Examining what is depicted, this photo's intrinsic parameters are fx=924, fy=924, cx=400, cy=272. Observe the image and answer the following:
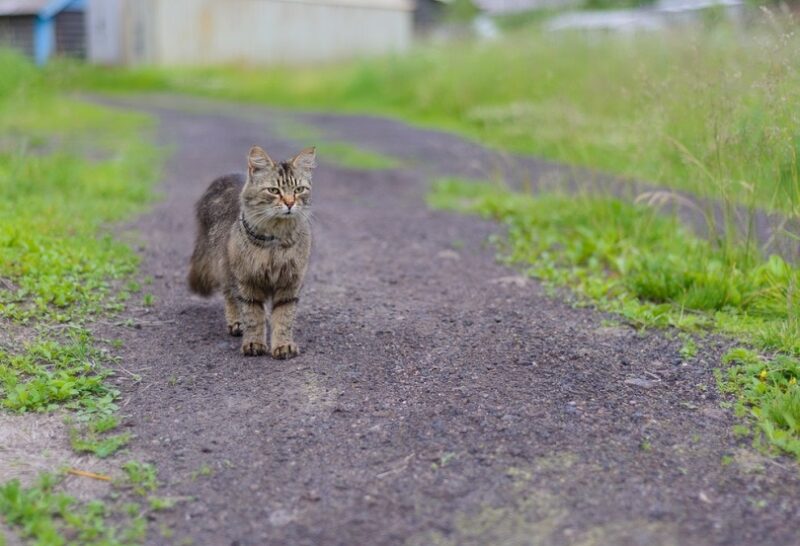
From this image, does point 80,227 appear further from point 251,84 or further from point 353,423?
point 251,84

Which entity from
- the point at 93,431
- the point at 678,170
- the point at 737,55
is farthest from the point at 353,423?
the point at 737,55

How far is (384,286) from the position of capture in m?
5.75

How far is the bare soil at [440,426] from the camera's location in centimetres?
292

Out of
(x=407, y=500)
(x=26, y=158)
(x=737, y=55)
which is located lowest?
(x=407, y=500)

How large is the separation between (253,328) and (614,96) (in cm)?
562

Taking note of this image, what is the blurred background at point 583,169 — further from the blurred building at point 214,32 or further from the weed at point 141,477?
the blurred building at point 214,32

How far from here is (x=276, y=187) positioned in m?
4.30

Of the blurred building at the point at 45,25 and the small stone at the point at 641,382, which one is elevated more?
the blurred building at the point at 45,25

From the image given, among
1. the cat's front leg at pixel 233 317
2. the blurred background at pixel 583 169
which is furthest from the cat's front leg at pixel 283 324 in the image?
the blurred background at pixel 583 169

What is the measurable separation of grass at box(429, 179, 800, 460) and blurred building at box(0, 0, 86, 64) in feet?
61.4

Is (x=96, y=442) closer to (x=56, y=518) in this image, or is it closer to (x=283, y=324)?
(x=56, y=518)

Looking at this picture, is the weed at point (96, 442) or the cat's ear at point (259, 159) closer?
the weed at point (96, 442)

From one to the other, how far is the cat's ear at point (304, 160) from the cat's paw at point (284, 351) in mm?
849

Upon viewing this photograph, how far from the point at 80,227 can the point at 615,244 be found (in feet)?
12.5
